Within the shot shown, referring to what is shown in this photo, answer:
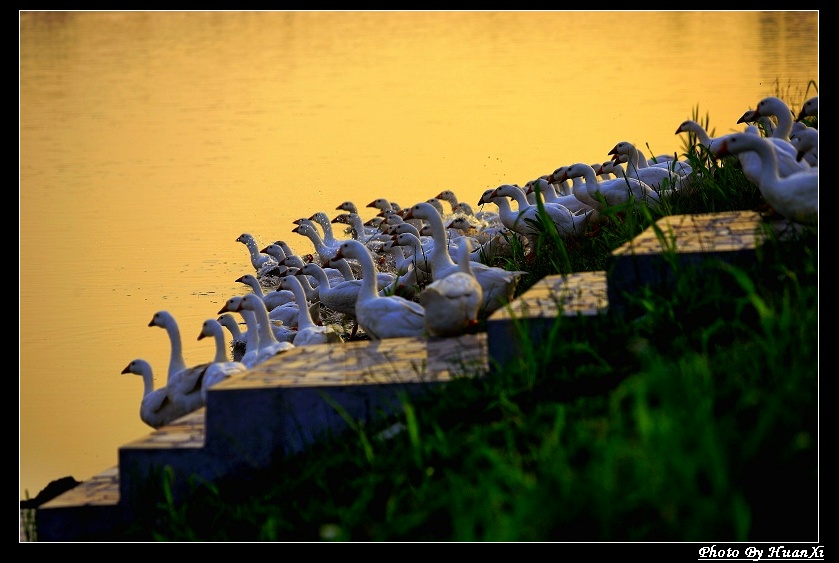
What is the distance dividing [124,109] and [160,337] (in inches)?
648

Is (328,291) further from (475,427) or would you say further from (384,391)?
(475,427)

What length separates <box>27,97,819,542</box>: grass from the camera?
465 centimetres

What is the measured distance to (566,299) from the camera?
297 inches

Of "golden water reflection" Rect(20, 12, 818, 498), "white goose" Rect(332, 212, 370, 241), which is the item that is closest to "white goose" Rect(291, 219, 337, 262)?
"white goose" Rect(332, 212, 370, 241)

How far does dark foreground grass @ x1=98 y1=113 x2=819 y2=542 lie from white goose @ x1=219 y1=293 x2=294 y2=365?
10.6ft

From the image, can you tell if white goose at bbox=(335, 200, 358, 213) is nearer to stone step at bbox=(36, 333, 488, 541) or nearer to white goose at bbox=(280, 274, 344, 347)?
white goose at bbox=(280, 274, 344, 347)

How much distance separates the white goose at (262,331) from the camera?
10.4 meters

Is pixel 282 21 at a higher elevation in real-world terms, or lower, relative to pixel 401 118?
higher

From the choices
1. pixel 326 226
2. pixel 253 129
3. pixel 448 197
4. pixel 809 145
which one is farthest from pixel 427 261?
pixel 253 129

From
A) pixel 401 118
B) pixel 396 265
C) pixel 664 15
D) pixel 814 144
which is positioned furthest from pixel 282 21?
pixel 814 144

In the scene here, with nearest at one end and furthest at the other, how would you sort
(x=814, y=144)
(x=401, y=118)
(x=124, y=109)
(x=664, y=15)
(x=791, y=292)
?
1. (x=791, y=292)
2. (x=814, y=144)
3. (x=401, y=118)
4. (x=124, y=109)
5. (x=664, y=15)

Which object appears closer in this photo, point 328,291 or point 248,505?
point 248,505

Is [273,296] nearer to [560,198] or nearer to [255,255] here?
[255,255]

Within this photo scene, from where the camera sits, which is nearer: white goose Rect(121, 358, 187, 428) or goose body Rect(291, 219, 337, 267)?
white goose Rect(121, 358, 187, 428)
